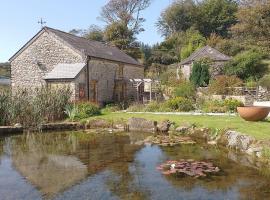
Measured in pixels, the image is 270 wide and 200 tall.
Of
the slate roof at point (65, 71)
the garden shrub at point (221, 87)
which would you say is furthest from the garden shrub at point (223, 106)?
the slate roof at point (65, 71)

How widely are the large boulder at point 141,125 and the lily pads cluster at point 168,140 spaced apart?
2.39 m

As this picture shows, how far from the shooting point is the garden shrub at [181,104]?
22.4 m

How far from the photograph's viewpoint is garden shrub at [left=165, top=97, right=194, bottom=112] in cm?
2241

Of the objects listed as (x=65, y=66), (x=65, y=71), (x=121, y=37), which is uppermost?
(x=121, y=37)

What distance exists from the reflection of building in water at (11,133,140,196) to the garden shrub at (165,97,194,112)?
23.0 feet

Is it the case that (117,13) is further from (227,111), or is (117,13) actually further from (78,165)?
(78,165)

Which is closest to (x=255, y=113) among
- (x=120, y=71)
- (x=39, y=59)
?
(x=39, y=59)

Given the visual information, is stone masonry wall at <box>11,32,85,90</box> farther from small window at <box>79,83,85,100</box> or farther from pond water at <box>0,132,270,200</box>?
pond water at <box>0,132,270,200</box>

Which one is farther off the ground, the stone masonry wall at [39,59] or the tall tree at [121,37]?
the tall tree at [121,37]

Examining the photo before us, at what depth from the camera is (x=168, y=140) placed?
48.8 feet

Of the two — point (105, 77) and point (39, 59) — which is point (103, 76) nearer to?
point (105, 77)

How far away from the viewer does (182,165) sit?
34.3 feet

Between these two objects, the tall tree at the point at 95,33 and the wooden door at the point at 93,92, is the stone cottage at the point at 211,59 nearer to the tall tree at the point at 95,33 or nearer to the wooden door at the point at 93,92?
the wooden door at the point at 93,92

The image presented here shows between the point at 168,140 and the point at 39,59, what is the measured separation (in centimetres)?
1490
